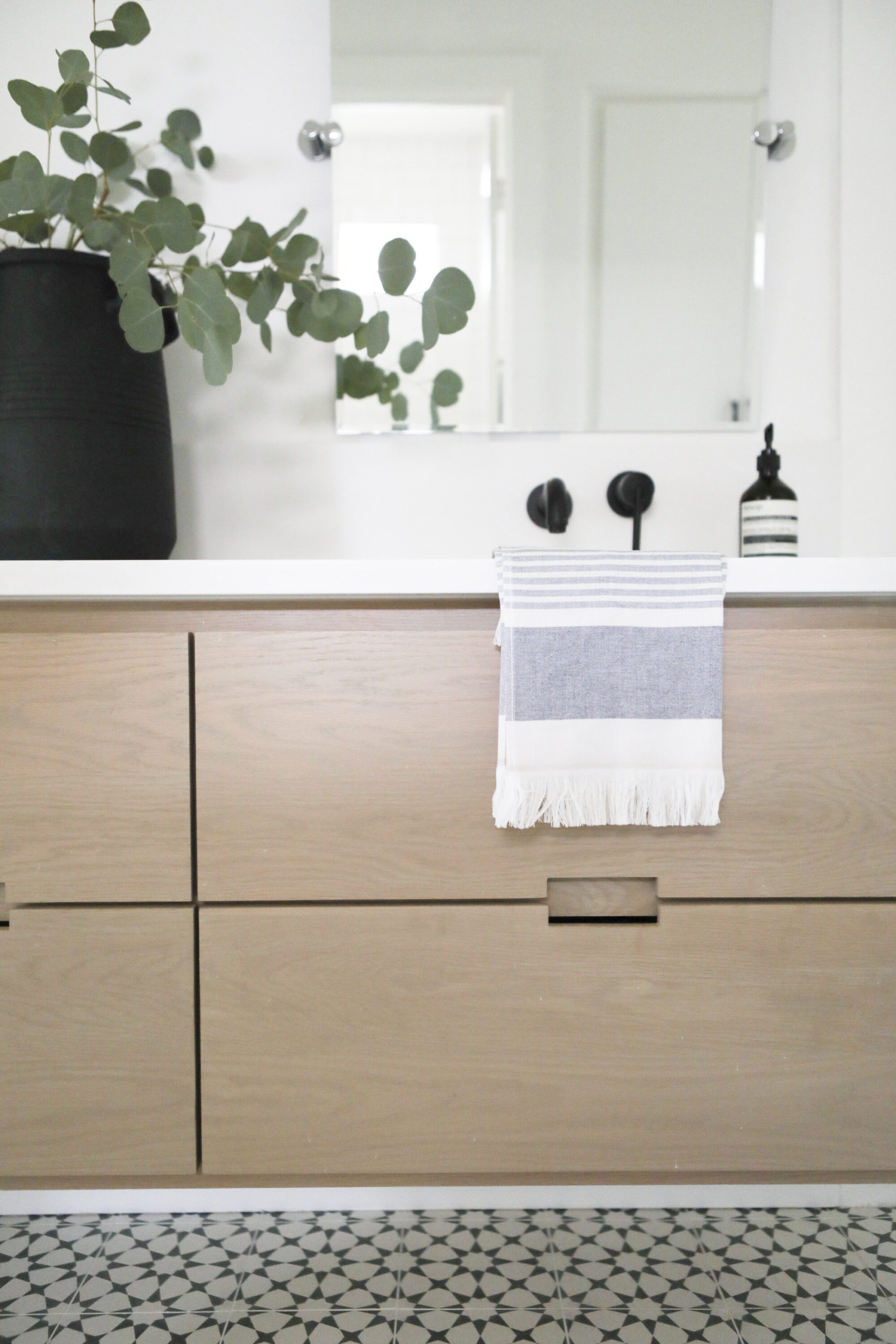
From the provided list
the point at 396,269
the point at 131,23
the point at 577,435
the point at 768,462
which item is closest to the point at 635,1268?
the point at 768,462

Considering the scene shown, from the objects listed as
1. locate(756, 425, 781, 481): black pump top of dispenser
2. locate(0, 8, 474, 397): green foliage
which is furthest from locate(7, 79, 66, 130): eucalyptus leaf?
locate(756, 425, 781, 481): black pump top of dispenser

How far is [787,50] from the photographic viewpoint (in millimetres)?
1432

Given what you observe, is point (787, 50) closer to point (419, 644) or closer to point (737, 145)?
point (737, 145)

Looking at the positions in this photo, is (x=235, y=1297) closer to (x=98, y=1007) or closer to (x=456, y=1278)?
(x=456, y=1278)

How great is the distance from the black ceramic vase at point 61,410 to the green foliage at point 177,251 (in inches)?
2.0

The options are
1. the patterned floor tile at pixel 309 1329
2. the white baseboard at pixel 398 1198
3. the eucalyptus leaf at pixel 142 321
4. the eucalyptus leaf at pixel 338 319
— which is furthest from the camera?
the eucalyptus leaf at pixel 338 319

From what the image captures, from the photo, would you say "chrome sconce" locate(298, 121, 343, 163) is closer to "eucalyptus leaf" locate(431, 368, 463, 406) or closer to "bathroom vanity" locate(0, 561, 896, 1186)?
"eucalyptus leaf" locate(431, 368, 463, 406)

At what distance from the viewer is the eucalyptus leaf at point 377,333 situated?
122 centimetres

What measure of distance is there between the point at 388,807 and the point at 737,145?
1190mm

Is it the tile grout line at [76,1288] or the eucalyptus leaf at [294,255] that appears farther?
the eucalyptus leaf at [294,255]

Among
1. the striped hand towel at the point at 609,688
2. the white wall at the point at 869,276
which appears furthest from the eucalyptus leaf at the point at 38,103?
the white wall at the point at 869,276

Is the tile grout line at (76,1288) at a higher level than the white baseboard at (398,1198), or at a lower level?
lower

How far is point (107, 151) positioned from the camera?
122 cm

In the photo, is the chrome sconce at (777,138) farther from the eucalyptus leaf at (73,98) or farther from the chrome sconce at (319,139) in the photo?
the eucalyptus leaf at (73,98)
